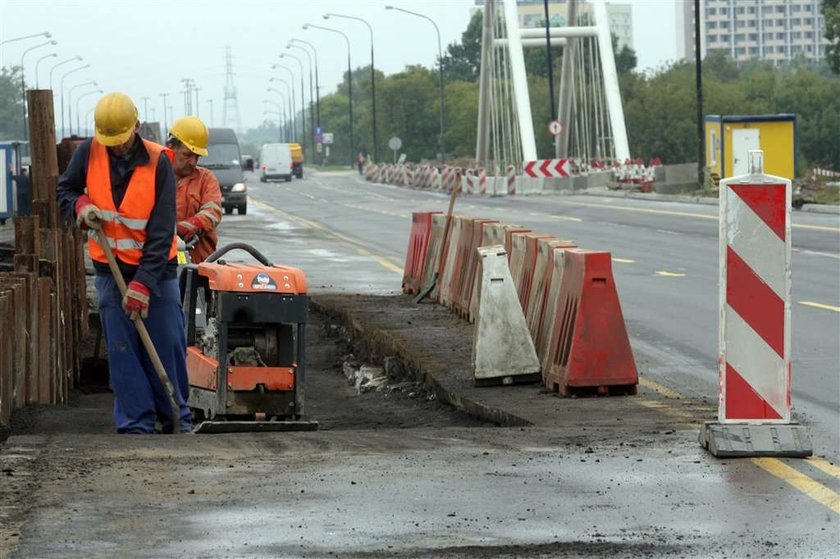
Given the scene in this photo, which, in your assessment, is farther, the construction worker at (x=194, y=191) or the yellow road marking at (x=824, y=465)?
the construction worker at (x=194, y=191)

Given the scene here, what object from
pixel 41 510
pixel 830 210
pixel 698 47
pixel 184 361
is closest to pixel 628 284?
pixel 184 361

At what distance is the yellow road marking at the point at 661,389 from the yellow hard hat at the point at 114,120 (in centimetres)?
351

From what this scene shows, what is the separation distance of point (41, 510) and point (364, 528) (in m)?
1.16

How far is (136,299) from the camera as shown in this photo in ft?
30.0

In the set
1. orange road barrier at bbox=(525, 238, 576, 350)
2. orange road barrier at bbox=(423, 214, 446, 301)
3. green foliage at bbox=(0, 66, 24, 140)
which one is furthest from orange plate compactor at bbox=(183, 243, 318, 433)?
green foliage at bbox=(0, 66, 24, 140)

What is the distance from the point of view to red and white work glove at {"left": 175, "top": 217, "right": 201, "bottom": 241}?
10766mm

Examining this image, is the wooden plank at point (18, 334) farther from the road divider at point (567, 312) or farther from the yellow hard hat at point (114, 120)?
the road divider at point (567, 312)

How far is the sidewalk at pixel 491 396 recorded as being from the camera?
9.30 metres

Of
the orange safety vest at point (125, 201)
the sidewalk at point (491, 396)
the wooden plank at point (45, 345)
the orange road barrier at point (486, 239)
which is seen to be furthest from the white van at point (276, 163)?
the orange safety vest at point (125, 201)

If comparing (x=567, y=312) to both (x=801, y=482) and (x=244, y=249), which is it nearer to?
(x=244, y=249)

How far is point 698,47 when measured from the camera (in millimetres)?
55344

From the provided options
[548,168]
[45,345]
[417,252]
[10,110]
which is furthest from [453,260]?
[10,110]

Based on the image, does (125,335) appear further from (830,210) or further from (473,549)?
(830,210)

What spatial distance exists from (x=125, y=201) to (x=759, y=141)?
43987 millimetres
